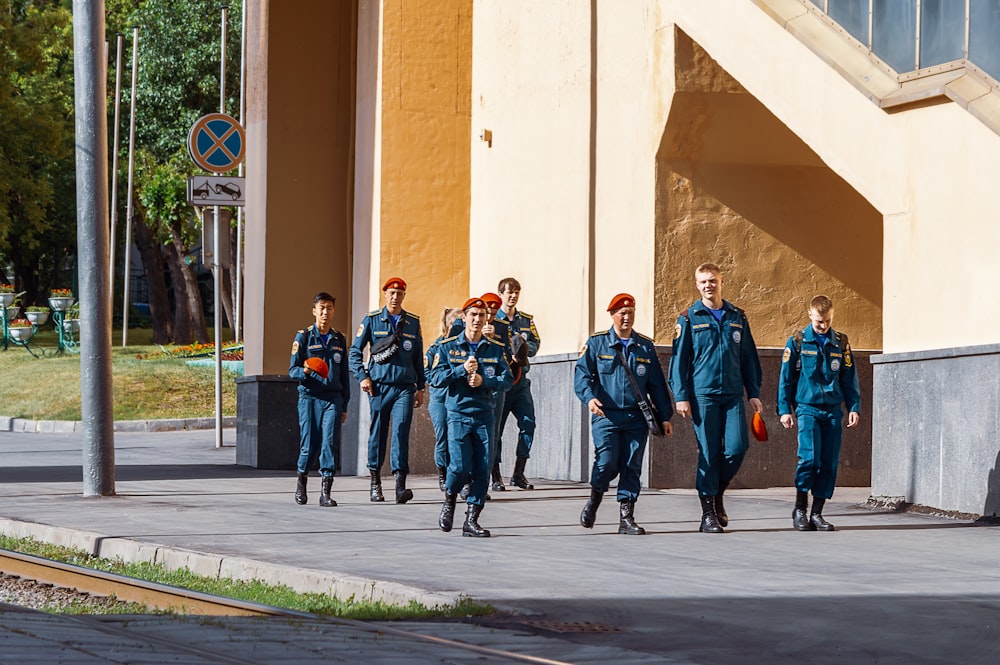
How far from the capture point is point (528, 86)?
1784 cm

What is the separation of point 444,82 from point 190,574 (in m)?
9.99

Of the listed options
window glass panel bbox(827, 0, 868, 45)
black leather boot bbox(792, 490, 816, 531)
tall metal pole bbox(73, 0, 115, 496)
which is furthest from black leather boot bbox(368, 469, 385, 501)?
window glass panel bbox(827, 0, 868, 45)

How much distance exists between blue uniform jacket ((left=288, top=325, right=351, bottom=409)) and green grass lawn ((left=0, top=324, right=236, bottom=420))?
43.6 ft

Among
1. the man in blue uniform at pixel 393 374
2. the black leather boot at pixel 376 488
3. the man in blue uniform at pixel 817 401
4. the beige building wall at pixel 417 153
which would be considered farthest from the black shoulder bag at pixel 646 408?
the beige building wall at pixel 417 153

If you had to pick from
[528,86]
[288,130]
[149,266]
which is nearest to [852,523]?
[528,86]

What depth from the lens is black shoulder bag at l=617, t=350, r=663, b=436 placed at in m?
11.3

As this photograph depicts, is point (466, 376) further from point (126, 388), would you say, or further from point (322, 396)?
point (126, 388)

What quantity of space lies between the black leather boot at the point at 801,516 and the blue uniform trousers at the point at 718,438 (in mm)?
548

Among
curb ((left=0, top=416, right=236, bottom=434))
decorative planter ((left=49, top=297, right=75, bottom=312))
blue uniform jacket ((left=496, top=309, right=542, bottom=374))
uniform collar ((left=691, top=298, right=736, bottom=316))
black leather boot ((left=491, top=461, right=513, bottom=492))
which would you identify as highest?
decorative planter ((left=49, top=297, right=75, bottom=312))

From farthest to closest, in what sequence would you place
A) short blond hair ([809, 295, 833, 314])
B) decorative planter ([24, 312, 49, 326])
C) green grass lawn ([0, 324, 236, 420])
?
1. decorative planter ([24, 312, 49, 326])
2. green grass lawn ([0, 324, 236, 420])
3. short blond hair ([809, 295, 833, 314])

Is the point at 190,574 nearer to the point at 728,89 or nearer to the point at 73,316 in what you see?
the point at 728,89

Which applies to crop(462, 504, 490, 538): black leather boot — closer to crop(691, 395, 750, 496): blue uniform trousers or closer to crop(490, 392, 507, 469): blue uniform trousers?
crop(490, 392, 507, 469): blue uniform trousers

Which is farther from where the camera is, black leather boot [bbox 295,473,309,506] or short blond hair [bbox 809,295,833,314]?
black leather boot [bbox 295,473,309,506]

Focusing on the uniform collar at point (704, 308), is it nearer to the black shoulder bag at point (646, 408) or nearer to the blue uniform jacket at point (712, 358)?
the blue uniform jacket at point (712, 358)
